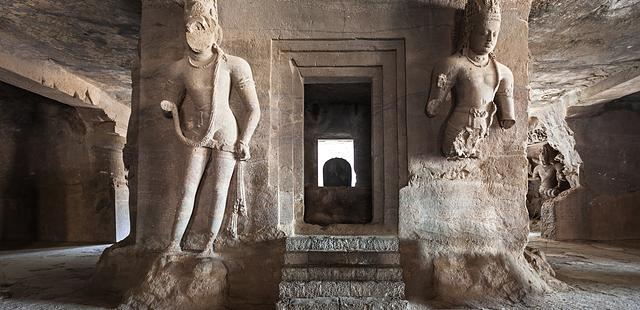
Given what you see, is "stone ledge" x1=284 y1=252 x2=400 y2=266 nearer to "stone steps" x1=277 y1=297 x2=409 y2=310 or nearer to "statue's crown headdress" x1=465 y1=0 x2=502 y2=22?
"stone steps" x1=277 y1=297 x2=409 y2=310

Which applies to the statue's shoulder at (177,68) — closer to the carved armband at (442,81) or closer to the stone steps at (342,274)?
the stone steps at (342,274)

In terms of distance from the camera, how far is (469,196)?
428 cm

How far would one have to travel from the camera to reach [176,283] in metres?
3.81

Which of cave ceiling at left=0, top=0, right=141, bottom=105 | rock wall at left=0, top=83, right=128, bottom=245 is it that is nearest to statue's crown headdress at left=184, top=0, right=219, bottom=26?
cave ceiling at left=0, top=0, right=141, bottom=105

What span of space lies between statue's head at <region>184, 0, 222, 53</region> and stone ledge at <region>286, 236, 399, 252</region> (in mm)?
1760

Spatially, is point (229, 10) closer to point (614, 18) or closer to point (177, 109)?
point (177, 109)

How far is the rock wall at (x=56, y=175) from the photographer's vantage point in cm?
941

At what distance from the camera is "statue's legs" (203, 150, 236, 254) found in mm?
3971

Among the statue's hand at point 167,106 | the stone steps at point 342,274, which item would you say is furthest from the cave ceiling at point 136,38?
the stone steps at point 342,274

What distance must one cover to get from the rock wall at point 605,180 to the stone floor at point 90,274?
1.43m

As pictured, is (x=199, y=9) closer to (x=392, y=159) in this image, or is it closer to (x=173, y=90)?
(x=173, y=90)

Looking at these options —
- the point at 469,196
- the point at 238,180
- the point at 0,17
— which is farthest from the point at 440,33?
the point at 0,17

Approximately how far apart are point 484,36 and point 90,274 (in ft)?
15.7

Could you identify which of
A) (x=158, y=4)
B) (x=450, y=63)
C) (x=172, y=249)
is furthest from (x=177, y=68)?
(x=450, y=63)
